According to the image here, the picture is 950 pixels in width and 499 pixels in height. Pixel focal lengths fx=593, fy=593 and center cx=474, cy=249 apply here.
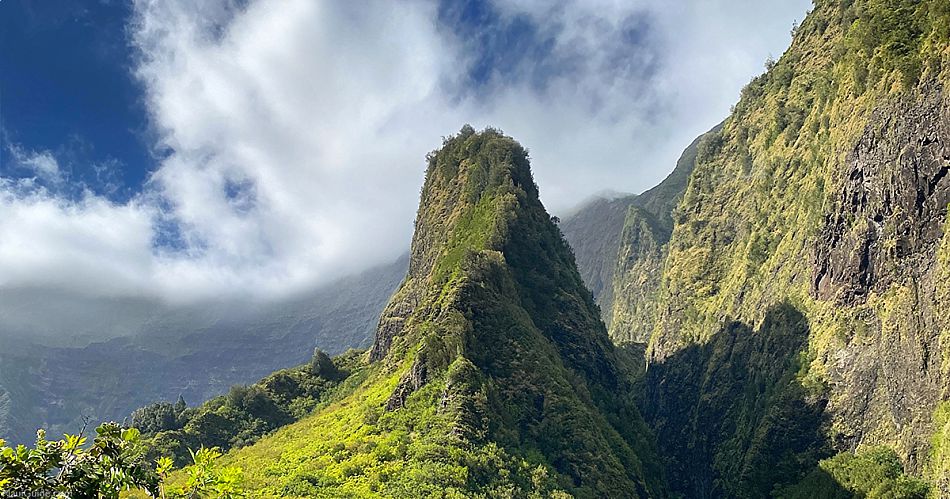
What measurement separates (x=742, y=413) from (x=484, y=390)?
136 feet

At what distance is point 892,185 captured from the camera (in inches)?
2354

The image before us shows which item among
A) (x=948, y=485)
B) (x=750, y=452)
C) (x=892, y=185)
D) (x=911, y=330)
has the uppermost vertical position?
(x=892, y=185)

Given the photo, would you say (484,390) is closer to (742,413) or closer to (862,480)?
(862,480)

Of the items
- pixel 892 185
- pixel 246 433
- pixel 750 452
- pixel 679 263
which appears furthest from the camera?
pixel 679 263

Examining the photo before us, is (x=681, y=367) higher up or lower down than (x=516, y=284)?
lower down

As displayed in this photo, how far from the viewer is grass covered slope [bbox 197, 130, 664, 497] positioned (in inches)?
2162

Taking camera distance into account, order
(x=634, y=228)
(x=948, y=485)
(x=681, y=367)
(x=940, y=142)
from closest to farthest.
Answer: (x=948, y=485)
(x=940, y=142)
(x=681, y=367)
(x=634, y=228)

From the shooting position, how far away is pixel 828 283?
227 feet

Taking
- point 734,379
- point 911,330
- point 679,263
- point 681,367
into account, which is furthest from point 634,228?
point 911,330

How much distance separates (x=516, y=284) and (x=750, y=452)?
3692cm

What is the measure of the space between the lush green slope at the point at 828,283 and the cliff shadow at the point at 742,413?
0.25 metres

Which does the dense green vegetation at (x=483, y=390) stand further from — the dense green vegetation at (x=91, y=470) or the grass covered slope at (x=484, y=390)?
the dense green vegetation at (x=91, y=470)

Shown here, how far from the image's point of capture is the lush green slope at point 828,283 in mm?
55250

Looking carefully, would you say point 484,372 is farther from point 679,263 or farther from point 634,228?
point 634,228
